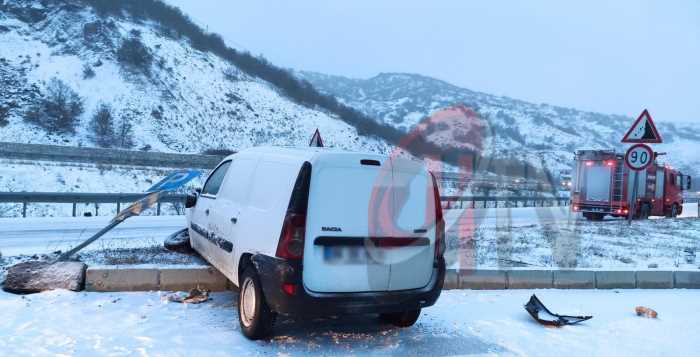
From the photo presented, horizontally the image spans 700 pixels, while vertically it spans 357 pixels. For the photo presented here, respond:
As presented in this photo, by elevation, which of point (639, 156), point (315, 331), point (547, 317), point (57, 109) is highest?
point (57, 109)

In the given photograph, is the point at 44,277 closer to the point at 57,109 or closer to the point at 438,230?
the point at 438,230

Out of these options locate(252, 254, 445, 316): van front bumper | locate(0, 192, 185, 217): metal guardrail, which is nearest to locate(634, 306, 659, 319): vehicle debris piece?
locate(252, 254, 445, 316): van front bumper

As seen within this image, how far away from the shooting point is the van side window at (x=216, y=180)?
6371 millimetres

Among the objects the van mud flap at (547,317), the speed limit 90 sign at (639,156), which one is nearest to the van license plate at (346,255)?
the van mud flap at (547,317)

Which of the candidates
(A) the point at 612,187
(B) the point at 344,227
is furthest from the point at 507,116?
(B) the point at 344,227

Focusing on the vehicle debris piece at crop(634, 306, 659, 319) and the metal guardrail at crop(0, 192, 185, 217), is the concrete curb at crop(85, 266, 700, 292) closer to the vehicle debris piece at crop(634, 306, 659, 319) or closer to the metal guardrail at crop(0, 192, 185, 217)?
the vehicle debris piece at crop(634, 306, 659, 319)

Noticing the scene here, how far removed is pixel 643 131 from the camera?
1180 cm

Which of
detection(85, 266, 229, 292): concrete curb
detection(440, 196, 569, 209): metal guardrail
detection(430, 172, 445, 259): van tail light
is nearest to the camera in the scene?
detection(430, 172, 445, 259): van tail light

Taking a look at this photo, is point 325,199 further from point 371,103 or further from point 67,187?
point 371,103

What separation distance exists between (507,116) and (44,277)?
434 ft

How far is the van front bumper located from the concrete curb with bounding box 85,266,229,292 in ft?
6.18

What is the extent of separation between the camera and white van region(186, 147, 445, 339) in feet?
14.7

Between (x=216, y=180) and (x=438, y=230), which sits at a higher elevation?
(x=216, y=180)

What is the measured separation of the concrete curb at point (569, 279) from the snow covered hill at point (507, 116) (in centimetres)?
7973
